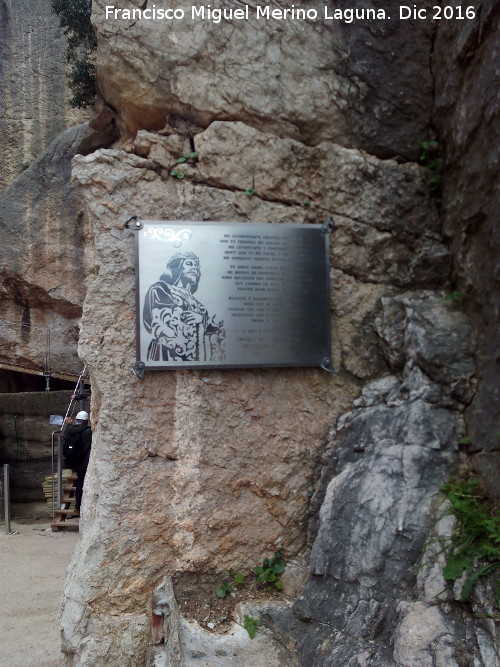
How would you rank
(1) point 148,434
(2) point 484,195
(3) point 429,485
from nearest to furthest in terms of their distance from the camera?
1. (3) point 429,485
2. (2) point 484,195
3. (1) point 148,434

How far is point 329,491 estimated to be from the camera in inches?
116

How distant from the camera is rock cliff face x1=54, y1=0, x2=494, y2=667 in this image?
2705 mm

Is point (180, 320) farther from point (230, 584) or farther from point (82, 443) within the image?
point (82, 443)

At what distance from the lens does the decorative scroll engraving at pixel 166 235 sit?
307 cm

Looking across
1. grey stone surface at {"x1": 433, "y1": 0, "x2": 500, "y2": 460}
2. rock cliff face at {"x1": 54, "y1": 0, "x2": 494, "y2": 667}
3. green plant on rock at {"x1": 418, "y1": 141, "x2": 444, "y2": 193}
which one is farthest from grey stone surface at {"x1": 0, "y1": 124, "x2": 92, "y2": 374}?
grey stone surface at {"x1": 433, "y1": 0, "x2": 500, "y2": 460}

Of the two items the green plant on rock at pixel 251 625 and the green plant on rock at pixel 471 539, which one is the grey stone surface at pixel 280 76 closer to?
the green plant on rock at pixel 471 539

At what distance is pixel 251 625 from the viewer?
9.02 feet

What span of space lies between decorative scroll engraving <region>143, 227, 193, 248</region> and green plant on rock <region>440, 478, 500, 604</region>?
1882 mm

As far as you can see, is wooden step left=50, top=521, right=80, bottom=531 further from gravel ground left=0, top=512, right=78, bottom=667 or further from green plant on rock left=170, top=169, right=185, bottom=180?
green plant on rock left=170, top=169, right=185, bottom=180

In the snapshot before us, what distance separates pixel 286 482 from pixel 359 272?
1.31 m

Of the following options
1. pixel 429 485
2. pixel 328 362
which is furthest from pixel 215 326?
pixel 429 485

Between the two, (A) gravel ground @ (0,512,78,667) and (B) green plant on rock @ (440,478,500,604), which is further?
(A) gravel ground @ (0,512,78,667)

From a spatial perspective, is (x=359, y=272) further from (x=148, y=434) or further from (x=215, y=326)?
(x=148, y=434)

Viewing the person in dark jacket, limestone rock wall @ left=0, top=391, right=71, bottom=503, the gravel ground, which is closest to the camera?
the gravel ground
